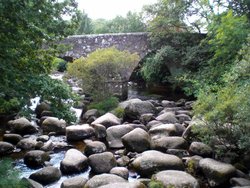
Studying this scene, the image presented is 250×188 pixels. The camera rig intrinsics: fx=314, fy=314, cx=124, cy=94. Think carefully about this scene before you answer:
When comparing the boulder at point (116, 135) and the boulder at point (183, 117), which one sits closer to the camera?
the boulder at point (116, 135)

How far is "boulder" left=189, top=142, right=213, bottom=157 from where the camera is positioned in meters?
8.66

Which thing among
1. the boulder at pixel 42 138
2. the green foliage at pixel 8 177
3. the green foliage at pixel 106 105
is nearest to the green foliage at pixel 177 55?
the green foliage at pixel 106 105

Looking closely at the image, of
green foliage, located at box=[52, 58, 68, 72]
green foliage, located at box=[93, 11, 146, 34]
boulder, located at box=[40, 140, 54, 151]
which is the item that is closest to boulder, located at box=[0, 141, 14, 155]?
boulder, located at box=[40, 140, 54, 151]

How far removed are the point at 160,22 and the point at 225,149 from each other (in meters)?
11.4

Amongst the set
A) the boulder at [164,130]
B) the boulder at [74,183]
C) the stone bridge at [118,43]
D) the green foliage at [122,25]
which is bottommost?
the boulder at [74,183]

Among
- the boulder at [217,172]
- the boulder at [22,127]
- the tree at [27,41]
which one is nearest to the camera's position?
the tree at [27,41]

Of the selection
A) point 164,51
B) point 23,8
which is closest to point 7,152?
point 23,8

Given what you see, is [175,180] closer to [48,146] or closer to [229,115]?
[229,115]

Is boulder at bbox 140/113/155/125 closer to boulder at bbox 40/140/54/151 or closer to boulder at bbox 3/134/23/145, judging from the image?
boulder at bbox 40/140/54/151

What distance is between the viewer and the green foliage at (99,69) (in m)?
14.5

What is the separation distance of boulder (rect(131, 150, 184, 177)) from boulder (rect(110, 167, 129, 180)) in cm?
39

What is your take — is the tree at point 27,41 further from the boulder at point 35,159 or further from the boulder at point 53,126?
the boulder at point 53,126

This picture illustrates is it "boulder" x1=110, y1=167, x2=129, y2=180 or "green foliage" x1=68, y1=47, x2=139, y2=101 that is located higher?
"green foliage" x1=68, y1=47, x2=139, y2=101

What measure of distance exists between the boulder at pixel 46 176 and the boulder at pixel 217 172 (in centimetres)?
363
